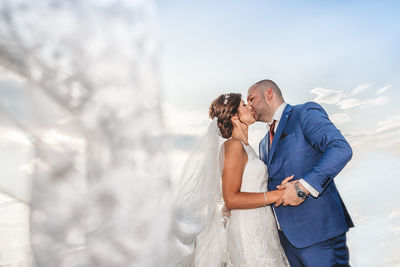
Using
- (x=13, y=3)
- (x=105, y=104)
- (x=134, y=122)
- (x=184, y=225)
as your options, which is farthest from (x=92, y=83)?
(x=184, y=225)

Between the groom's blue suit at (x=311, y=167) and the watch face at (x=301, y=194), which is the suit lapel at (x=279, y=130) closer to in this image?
the groom's blue suit at (x=311, y=167)

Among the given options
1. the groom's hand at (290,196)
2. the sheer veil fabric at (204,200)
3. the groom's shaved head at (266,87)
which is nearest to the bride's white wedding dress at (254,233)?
the sheer veil fabric at (204,200)

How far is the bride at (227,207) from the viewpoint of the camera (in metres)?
2.89

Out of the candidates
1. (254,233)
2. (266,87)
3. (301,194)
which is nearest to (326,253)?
(301,194)

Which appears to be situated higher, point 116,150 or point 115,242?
point 116,150

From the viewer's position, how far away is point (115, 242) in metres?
1.77

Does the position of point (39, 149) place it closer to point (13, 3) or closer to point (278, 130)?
point (13, 3)

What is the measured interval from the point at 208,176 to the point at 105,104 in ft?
5.34

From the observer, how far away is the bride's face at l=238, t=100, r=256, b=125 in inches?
138

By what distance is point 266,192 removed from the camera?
2848 mm

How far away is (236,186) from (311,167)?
2.19 ft

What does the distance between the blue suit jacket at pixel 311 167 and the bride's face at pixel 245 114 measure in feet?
1.86

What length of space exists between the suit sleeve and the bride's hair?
85 centimetres

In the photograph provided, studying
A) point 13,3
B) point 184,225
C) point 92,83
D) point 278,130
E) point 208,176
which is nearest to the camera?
point 13,3
